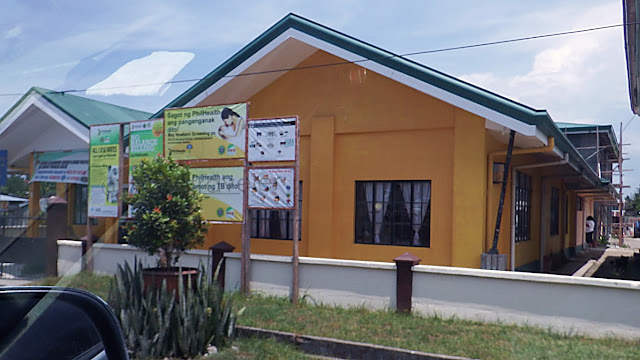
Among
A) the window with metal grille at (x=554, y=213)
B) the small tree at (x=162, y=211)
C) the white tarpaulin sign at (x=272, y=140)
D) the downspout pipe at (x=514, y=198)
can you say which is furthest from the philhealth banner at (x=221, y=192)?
the window with metal grille at (x=554, y=213)

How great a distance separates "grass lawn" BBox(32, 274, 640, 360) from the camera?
753cm

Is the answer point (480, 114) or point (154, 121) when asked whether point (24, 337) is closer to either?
point (480, 114)

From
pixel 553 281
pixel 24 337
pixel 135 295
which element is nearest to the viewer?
pixel 24 337

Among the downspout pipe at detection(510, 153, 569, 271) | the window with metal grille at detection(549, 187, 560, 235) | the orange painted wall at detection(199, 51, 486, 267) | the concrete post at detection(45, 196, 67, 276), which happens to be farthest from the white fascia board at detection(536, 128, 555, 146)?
the concrete post at detection(45, 196, 67, 276)

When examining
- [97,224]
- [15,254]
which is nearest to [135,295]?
[15,254]

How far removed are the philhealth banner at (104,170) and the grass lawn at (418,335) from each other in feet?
14.6

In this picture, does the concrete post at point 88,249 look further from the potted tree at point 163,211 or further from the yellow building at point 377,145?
the potted tree at point 163,211

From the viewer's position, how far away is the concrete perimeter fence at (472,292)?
830 cm

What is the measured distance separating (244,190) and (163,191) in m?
2.08

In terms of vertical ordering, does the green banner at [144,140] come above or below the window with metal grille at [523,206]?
above

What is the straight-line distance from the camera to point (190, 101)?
1392 centimetres

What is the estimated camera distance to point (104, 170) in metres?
13.4

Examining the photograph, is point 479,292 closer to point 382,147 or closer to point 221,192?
point 382,147

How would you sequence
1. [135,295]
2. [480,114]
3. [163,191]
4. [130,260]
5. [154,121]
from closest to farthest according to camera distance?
[135,295] < [163,191] < [480,114] < [154,121] < [130,260]
